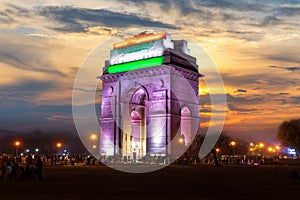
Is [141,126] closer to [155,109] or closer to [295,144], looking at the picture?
[155,109]

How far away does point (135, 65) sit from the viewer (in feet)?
212

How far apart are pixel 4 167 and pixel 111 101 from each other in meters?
41.2

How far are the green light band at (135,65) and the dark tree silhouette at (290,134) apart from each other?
127 ft

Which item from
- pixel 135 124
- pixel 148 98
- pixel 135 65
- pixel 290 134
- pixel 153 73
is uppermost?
pixel 135 65

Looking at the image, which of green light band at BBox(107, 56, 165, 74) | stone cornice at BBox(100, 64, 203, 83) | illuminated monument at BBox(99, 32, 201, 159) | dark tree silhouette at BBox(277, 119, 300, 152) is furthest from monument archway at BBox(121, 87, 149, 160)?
dark tree silhouette at BBox(277, 119, 300, 152)

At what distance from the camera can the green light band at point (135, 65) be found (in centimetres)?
6228

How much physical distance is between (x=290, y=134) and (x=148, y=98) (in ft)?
127

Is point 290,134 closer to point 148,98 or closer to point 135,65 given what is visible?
point 148,98

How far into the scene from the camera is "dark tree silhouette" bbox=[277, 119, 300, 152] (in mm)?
87925

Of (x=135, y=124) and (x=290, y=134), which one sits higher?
(x=135, y=124)

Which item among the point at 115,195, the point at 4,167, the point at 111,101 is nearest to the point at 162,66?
the point at 111,101

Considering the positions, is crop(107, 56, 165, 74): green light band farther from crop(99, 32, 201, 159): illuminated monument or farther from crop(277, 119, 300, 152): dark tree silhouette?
crop(277, 119, 300, 152): dark tree silhouette

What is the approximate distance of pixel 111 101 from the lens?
2653 inches

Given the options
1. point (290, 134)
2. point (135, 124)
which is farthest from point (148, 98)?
point (290, 134)
